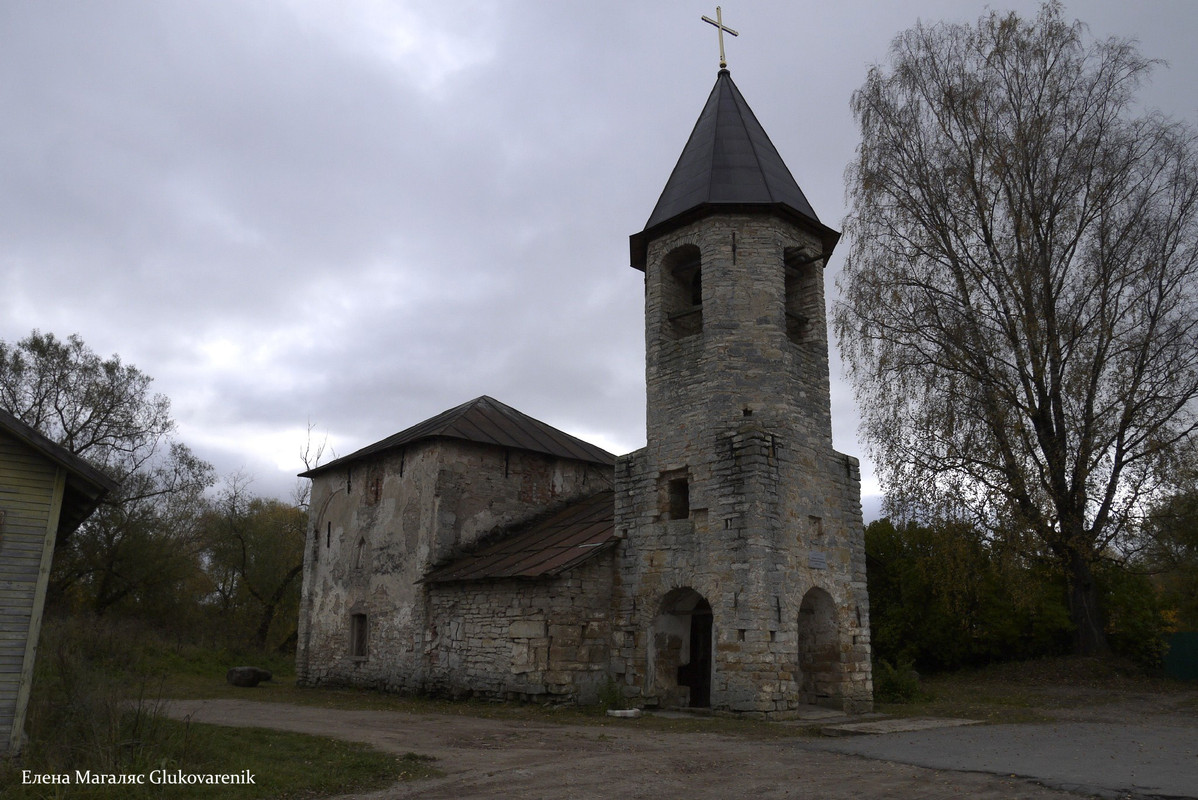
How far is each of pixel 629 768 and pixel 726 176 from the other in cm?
1124

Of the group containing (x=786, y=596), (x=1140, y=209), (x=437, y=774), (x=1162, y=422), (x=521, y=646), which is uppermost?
(x=1140, y=209)

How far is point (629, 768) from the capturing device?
8.24 metres

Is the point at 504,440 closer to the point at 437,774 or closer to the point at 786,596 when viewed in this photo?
the point at 786,596

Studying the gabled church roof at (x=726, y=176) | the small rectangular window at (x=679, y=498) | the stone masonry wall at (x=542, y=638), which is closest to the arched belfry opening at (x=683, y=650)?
the stone masonry wall at (x=542, y=638)

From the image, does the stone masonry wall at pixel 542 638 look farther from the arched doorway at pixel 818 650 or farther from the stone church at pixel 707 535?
the arched doorway at pixel 818 650

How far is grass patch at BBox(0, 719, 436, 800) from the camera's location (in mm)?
6672

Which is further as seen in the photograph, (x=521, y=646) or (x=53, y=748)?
(x=521, y=646)

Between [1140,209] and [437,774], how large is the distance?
57.3 ft

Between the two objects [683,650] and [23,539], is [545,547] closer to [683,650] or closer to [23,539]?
[683,650]

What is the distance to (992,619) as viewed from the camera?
2000cm

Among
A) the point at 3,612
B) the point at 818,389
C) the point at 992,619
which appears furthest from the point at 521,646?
the point at 992,619

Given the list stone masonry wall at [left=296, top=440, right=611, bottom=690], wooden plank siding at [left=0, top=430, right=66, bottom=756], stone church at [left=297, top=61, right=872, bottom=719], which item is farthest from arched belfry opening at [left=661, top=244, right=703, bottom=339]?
wooden plank siding at [left=0, top=430, right=66, bottom=756]

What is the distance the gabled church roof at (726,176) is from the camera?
15320mm

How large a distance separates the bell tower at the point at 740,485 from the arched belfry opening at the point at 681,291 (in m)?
0.04
